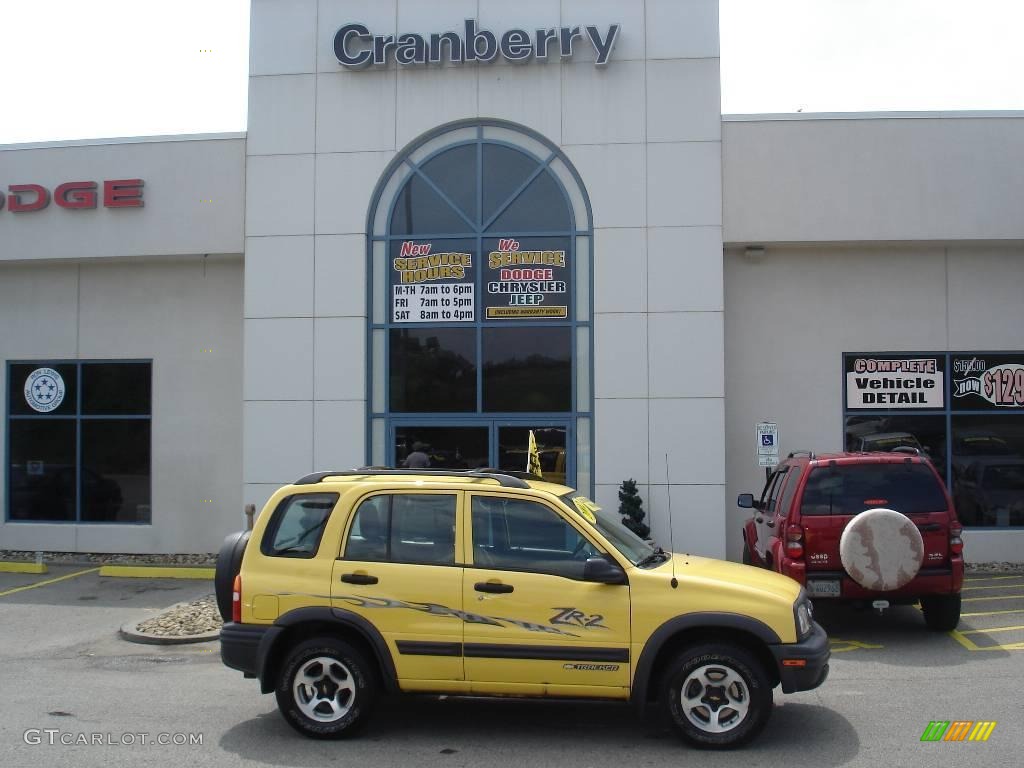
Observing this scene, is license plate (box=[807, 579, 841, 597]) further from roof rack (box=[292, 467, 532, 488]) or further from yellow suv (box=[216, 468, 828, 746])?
roof rack (box=[292, 467, 532, 488])

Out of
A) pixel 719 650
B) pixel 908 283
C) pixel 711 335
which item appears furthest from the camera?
pixel 908 283

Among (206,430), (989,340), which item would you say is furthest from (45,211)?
(989,340)

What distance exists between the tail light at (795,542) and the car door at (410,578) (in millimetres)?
4317

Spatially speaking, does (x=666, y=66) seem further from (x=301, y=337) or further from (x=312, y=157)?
(x=301, y=337)

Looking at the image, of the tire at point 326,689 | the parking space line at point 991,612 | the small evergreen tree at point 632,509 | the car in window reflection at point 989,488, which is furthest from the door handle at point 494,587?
the car in window reflection at point 989,488

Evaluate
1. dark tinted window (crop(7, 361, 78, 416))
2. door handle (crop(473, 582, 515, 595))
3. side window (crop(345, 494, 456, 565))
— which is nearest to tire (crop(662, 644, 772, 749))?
door handle (crop(473, 582, 515, 595))

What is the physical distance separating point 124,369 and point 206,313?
70.0 inches

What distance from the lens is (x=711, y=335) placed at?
14383 mm

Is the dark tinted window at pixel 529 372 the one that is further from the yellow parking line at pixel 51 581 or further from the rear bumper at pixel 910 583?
the yellow parking line at pixel 51 581

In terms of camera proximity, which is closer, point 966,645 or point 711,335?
point 966,645

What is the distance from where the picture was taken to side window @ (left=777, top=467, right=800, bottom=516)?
33.5ft

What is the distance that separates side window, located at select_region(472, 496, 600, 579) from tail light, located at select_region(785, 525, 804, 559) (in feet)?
12.5

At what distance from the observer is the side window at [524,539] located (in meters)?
6.76

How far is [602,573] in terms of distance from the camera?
648 cm
